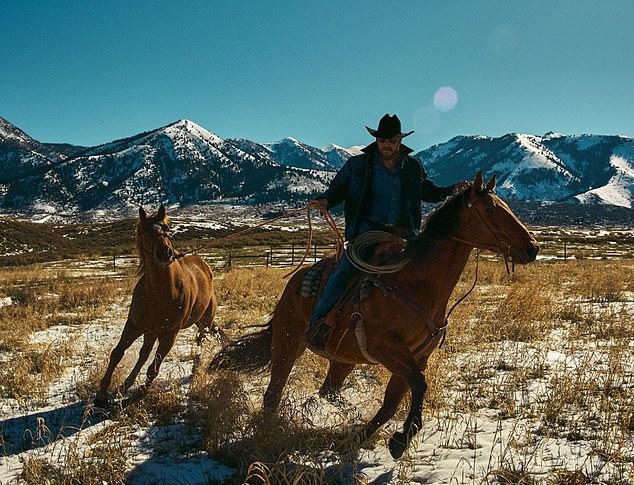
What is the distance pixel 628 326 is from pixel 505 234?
6.47 m

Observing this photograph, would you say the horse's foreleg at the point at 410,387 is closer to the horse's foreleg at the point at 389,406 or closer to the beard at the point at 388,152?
the horse's foreleg at the point at 389,406

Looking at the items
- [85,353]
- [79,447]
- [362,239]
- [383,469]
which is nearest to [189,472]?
[79,447]

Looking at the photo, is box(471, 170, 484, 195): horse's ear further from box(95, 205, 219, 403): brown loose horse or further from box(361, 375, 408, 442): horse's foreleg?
box(95, 205, 219, 403): brown loose horse

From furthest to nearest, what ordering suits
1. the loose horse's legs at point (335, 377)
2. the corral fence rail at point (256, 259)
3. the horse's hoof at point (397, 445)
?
the corral fence rail at point (256, 259), the loose horse's legs at point (335, 377), the horse's hoof at point (397, 445)

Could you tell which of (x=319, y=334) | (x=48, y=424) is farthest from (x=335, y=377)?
(x=48, y=424)

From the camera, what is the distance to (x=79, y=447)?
16.5 feet

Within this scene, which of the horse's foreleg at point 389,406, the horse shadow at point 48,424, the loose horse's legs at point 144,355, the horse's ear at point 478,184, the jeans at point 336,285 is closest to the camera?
the horse's ear at point 478,184

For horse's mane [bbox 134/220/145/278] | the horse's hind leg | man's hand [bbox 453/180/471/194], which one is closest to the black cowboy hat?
man's hand [bbox 453/180/471/194]

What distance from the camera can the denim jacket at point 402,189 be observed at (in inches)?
207

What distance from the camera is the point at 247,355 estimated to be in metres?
6.35

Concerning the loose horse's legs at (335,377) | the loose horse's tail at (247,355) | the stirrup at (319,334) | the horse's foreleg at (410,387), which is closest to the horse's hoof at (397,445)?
the horse's foreleg at (410,387)

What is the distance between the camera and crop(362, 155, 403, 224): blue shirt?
5.19 meters

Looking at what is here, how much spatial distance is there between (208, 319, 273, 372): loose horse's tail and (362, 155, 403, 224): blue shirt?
211 centimetres

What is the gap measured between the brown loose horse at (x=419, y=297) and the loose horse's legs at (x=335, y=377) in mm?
961
